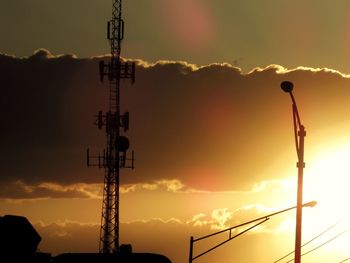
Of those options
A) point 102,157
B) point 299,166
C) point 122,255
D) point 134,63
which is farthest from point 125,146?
point 299,166

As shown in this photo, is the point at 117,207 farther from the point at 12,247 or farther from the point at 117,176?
the point at 12,247

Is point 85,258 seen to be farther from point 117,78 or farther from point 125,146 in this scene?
point 117,78

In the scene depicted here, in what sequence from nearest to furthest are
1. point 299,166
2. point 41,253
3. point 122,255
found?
point 299,166 → point 122,255 → point 41,253

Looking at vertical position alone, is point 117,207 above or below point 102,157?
below

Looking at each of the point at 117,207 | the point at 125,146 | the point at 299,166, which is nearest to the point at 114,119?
the point at 125,146

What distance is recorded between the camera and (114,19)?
7344 centimetres

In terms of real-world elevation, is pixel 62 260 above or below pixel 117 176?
below

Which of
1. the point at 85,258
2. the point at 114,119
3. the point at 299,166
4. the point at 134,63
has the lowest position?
the point at 299,166

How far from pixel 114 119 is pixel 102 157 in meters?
3.61

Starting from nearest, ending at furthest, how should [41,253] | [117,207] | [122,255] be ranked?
[122,255], [41,253], [117,207]

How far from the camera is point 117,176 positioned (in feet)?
239

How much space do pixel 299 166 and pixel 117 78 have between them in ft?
140

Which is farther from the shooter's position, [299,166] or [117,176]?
[117,176]

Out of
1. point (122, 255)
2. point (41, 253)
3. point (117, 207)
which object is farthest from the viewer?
point (117, 207)
